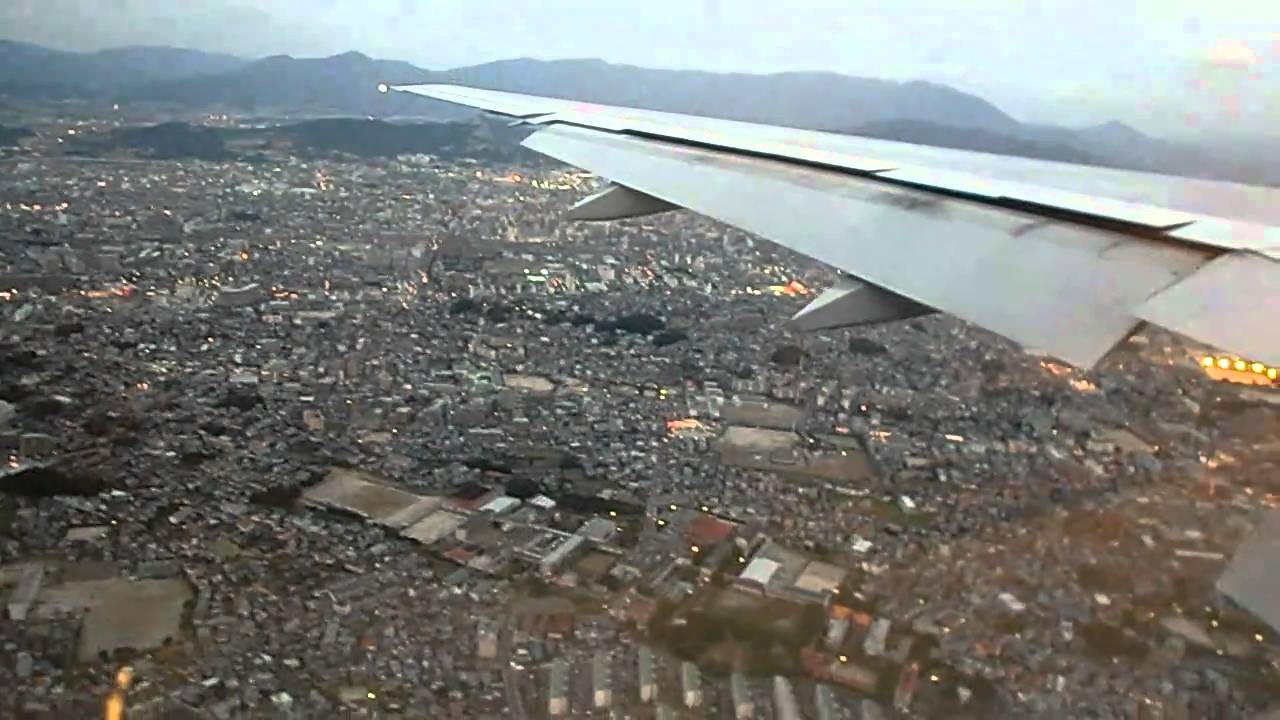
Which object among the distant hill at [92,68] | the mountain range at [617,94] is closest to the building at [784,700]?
the mountain range at [617,94]

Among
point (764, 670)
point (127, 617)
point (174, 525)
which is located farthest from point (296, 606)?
point (764, 670)

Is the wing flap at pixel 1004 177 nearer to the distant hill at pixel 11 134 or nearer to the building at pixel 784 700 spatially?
the building at pixel 784 700

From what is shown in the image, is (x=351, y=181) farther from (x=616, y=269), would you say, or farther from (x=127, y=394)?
(x=127, y=394)

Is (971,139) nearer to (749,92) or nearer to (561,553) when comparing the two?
(561,553)

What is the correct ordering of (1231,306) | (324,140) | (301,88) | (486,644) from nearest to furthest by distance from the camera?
(1231,306) < (486,644) < (324,140) < (301,88)

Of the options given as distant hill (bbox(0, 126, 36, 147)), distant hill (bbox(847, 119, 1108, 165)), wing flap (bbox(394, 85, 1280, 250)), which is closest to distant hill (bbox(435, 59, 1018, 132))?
distant hill (bbox(847, 119, 1108, 165))

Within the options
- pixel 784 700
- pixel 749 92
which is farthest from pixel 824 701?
pixel 749 92

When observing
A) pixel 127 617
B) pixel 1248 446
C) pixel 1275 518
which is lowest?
pixel 127 617
